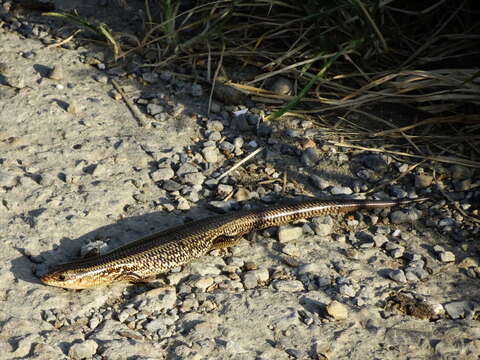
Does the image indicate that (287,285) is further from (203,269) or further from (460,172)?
(460,172)

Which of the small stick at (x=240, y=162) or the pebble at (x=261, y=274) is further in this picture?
the small stick at (x=240, y=162)

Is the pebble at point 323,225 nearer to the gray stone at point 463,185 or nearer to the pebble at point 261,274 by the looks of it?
the pebble at point 261,274

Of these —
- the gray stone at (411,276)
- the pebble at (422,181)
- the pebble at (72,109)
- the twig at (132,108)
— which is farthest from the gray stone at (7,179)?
the pebble at (422,181)

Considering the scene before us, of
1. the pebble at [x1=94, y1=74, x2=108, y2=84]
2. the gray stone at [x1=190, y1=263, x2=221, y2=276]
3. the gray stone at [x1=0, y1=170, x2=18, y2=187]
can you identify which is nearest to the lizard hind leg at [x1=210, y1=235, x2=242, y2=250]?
the gray stone at [x1=190, y1=263, x2=221, y2=276]

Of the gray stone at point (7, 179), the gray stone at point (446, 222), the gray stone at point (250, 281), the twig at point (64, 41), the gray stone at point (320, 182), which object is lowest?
the gray stone at point (250, 281)

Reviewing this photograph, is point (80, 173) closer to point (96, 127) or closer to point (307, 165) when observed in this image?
point (96, 127)

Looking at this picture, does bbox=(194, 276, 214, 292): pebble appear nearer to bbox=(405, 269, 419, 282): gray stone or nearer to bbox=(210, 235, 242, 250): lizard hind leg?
bbox=(210, 235, 242, 250): lizard hind leg
